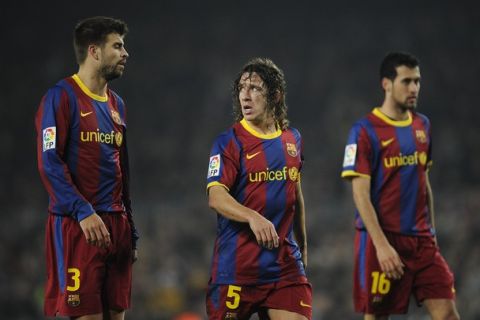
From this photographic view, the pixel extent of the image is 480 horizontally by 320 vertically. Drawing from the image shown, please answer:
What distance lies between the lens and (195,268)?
14.0m

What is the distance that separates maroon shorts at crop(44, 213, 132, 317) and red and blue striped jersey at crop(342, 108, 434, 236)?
184 centimetres

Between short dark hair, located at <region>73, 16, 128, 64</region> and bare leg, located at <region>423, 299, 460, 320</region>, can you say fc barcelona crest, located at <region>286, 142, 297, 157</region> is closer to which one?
short dark hair, located at <region>73, 16, 128, 64</region>

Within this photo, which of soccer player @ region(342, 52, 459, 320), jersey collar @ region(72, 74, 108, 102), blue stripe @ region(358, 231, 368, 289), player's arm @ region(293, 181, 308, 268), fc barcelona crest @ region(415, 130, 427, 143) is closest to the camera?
jersey collar @ region(72, 74, 108, 102)

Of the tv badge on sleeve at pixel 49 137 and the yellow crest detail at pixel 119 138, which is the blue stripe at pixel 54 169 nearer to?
the tv badge on sleeve at pixel 49 137

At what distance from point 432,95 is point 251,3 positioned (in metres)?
5.35

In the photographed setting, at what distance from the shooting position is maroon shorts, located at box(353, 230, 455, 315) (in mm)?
5848

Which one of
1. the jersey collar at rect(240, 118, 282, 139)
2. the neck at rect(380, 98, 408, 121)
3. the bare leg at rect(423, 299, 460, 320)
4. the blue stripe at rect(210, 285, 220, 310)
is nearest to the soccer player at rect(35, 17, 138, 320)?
the blue stripe at rect(210, 285, 220, 310)

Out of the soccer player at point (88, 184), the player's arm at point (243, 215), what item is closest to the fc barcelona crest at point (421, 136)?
the player's arm at point (243, 215)

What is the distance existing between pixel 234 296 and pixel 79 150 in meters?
1.21

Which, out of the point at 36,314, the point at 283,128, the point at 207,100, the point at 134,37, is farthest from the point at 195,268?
the point at 283,128

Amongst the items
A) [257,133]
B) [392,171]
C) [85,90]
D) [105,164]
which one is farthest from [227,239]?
[392,171]

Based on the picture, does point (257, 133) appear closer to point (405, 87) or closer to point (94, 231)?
point (94, 231)

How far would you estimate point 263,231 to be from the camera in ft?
15.6

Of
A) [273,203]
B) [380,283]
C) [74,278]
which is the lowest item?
[380,283]
